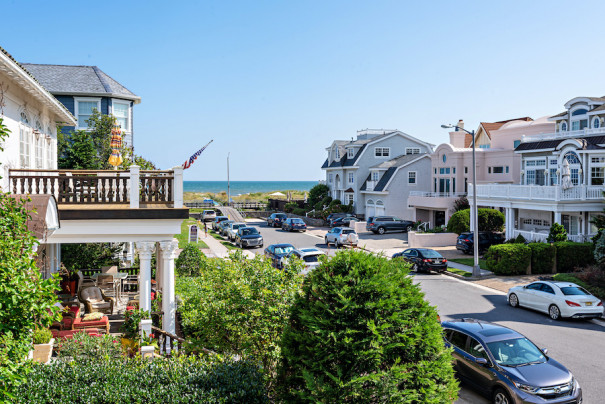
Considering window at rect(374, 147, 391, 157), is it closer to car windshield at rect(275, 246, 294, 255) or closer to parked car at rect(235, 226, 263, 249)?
parked car at rect(235, 226, 263, 249)

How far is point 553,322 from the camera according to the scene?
1859 cm

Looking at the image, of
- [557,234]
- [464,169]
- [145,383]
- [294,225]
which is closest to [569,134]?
[557,234]

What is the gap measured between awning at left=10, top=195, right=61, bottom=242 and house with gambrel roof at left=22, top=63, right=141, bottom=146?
2264 centimetres

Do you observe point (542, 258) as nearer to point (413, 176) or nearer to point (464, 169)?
point (464, 169)

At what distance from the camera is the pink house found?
4428cm

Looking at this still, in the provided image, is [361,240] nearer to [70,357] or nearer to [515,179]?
[515,179]

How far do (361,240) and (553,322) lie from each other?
77.7ft

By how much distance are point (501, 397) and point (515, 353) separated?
3.90 ft

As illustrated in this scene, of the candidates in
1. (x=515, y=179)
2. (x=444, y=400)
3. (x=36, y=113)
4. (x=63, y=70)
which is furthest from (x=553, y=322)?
(x=63, y=70)

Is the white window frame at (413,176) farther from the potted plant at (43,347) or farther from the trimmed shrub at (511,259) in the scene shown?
the potted plant at (43,347)

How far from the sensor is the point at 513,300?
21.1m

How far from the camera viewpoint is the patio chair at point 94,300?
47.8ft

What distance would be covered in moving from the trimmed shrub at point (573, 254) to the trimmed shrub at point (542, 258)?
1.39ft

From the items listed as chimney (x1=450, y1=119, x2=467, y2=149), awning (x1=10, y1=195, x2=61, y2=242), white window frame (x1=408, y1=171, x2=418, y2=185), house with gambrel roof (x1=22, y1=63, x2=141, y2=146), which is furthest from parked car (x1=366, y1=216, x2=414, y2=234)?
awning (x1=10, y1=195, x2=61, y2=242)
